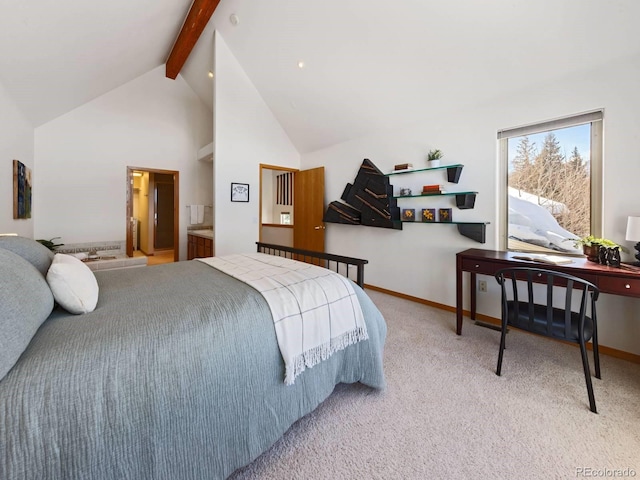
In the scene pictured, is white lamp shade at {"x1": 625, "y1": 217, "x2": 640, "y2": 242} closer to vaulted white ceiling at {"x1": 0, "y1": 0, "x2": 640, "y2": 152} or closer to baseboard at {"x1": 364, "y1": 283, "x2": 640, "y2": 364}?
baseboard at {"x1": 364, "y1": 283, "x2": 640, "y2": 364}

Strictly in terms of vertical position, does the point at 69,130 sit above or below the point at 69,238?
above

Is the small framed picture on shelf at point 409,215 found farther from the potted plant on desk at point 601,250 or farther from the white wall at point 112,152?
the white wall at point 112,152

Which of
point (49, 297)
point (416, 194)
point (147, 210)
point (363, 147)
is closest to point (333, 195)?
point (363, 147)

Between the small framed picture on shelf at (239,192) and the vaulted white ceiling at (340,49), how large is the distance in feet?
4.71

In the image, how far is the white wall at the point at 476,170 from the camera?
6.90ft

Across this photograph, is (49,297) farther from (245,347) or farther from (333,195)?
(333,195)

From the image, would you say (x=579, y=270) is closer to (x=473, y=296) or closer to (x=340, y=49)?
(x=473, y=296)

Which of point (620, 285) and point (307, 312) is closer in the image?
point (307, 312)

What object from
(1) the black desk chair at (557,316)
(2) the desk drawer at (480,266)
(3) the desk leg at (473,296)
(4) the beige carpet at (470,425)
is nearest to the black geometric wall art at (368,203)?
(3) the desk leg at (473,296)

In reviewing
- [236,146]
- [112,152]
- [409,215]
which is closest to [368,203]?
[409,215]

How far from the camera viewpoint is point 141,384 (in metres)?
0.86

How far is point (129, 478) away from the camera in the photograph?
85 centimetres

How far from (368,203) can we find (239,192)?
2.06 meters

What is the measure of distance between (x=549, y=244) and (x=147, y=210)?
7.70 m
